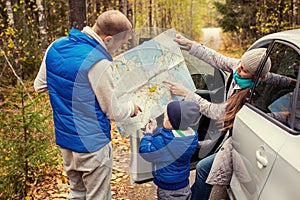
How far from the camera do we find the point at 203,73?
3.55 m

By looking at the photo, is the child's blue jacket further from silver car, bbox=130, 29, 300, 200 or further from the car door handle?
the car door handle

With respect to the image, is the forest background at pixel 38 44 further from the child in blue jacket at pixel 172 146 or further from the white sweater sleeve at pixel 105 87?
the white sweater sleeve at pixel 105 87

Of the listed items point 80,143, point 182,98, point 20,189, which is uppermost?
point 182,98

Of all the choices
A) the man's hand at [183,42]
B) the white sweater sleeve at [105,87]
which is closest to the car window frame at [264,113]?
the man's hand at [183,42]

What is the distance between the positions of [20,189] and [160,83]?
2434mm

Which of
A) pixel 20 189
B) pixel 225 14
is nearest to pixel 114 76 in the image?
pixel 20 189

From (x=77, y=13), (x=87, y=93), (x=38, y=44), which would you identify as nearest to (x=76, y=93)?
(x=87, y=93)

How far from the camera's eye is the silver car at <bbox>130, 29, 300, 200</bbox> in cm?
195

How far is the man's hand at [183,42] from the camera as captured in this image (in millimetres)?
3430

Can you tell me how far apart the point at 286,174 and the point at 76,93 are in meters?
1.59

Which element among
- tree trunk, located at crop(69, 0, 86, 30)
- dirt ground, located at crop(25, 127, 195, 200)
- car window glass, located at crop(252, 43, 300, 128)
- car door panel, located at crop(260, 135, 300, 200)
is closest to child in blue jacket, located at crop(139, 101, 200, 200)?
car window glass, located at crop(252, 43, 300, 128)

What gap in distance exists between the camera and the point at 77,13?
5316 millimetres

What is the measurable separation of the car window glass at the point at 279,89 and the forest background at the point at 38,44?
1.94 metres

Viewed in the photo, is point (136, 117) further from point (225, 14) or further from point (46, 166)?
point (225, 14)
